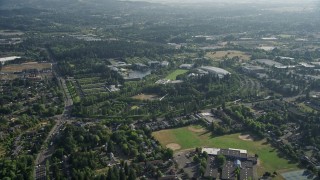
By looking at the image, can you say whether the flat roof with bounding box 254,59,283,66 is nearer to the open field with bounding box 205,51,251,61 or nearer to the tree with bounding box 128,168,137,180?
the open field with bounding box 205,51,251,61

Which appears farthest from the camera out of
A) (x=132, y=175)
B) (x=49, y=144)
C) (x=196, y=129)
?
(x=196, y=129)

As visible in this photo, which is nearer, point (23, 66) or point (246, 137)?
point (246, 137)

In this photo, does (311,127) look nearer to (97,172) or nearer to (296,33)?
(97,172)

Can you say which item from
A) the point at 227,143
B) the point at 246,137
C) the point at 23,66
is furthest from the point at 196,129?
the point at 23,66

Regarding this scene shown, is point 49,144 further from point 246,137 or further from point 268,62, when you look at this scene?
point 268,62

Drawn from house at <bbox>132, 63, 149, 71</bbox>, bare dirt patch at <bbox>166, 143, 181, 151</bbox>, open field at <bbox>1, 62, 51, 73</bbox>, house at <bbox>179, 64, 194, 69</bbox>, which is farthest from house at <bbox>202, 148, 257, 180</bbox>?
open field at <bbox>1, 62, 51, 73</bbox>

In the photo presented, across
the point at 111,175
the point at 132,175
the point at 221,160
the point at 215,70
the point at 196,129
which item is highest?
the point at 111,175
